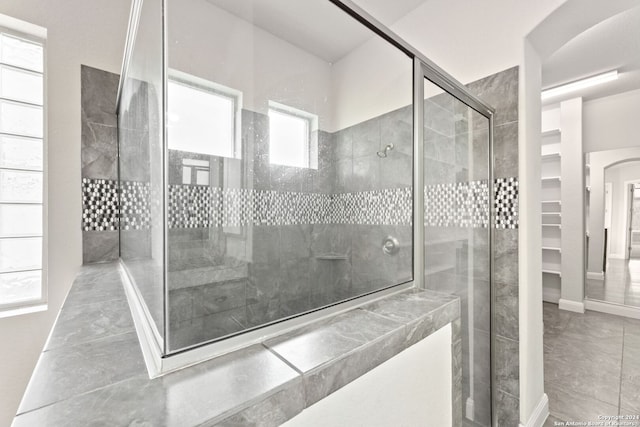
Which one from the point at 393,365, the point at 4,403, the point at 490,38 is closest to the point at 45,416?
the point at 393,365

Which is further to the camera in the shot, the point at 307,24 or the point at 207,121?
the point at 307,24

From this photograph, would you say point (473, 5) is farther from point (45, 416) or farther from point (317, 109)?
point (45, 416)

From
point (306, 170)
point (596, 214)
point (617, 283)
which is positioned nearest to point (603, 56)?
point (596, 214)

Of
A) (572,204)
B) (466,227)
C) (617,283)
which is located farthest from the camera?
(572,204)

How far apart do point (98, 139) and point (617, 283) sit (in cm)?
533

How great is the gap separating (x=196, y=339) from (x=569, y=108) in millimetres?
4652

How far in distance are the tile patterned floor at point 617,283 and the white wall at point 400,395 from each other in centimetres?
372

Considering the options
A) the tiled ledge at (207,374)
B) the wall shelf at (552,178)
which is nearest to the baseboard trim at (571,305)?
the wall shelf at (552,178)

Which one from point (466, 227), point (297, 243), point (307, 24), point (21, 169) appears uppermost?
point (307, 24)

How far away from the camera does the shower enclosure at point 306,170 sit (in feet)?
3.29

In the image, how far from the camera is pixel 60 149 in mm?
1613

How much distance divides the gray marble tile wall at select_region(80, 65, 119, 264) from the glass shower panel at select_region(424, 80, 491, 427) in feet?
6.39

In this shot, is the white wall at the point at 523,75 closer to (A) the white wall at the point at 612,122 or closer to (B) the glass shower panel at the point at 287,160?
(B) the glass shower panel at the point at 287,160

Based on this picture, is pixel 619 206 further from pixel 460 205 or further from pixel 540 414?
pixel 460 205
